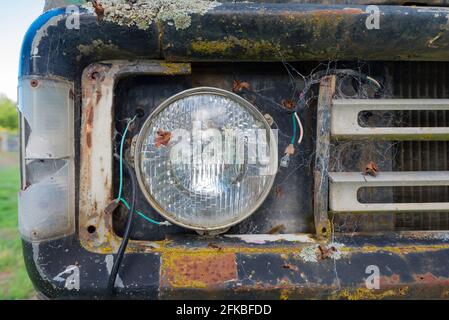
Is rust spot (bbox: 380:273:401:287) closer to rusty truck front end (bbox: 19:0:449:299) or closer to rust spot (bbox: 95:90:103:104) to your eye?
rusty truck front end (bbox: 19:0:449:299)

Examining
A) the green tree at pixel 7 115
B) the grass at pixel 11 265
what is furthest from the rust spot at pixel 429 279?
the green tree at pixel 7 115

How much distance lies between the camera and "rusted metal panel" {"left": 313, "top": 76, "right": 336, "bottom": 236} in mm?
1170

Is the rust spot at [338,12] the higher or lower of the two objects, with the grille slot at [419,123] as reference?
higher

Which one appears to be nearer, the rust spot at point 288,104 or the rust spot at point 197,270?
the rust spot at point 197,270

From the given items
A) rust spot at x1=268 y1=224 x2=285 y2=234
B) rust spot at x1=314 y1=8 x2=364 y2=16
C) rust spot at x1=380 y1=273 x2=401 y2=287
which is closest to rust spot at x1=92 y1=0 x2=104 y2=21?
Result: rust spot at x1=314 y1=8 x2=364 y2=16

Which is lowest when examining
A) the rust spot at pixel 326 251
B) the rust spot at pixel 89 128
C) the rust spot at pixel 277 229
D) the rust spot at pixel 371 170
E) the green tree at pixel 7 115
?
the rust spot at pixel 326 251

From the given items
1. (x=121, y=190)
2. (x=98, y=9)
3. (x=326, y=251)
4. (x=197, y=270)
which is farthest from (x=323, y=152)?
(x=98, y=9)

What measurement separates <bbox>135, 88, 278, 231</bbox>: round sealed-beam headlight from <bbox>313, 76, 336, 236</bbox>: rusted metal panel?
0.15 meters

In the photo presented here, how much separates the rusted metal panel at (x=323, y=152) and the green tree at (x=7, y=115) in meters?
39.0

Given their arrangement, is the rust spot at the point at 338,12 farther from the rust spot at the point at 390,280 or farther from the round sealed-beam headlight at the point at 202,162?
the rust spot at the point at 390,280

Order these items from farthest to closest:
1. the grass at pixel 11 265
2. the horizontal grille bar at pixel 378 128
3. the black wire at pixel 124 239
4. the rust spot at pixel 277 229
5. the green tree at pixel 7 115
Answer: the green tree at pixel 7 115, the grass at pixel 11 265, the rust spot at pixel 277 229, the horizontal grille bar at pixel 378 128, the black wire at pixel 124 239

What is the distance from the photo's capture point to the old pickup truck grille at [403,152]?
3.76 feet

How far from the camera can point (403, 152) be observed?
1361 millimetres

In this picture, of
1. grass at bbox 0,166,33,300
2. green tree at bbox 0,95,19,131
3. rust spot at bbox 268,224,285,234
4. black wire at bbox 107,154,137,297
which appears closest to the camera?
black wire at bbox 107,154,137,297
